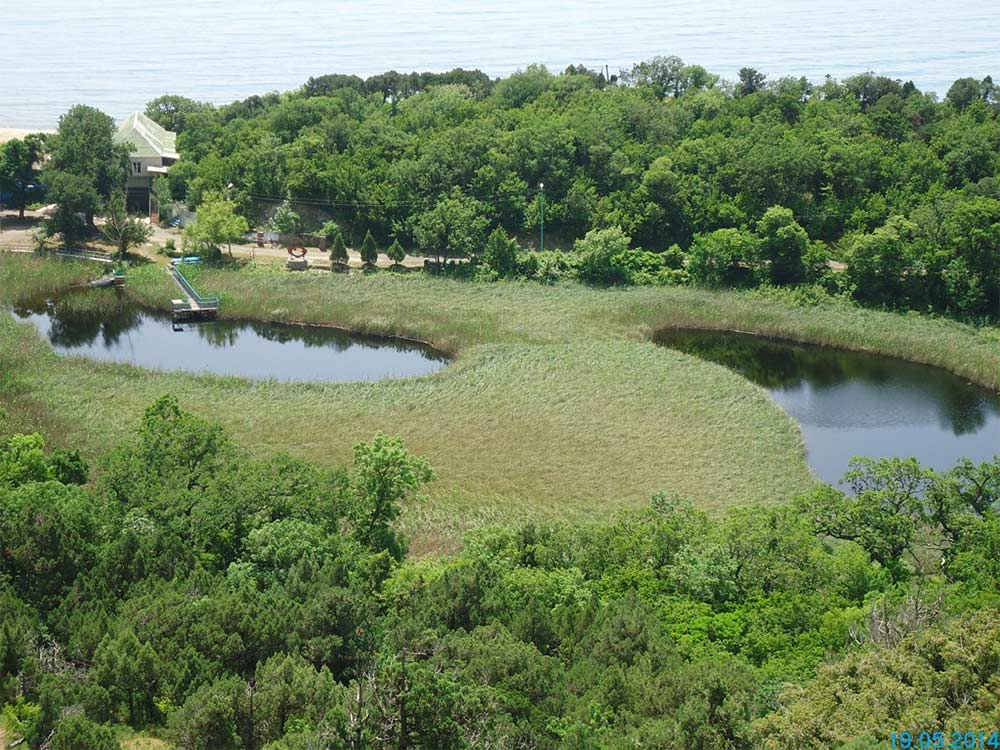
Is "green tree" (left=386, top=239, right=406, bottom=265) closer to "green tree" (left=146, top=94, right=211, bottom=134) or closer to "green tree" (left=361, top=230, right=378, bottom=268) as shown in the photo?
"green tree" (left=361, top=230, right=378, bottom=268)

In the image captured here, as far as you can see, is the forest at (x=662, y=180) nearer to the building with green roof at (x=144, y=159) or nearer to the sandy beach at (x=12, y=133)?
the building with green roof at (x=144, y=159)

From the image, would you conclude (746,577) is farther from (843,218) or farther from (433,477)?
(843,218)

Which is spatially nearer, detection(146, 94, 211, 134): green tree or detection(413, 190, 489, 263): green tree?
detection(413, 190, 489, 263): green tree

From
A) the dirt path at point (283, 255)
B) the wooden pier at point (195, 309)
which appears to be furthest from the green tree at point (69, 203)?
the wooden pier at point (195, 309)

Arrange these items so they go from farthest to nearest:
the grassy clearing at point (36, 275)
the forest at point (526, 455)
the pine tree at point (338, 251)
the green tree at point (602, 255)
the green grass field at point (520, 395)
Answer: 1. the pine tree at point (338, 251)
2. the green tree at point (602, 255)
3. the grassy clearing at point (36, 275)
4. the green grass field at point (520, 395)
5. the forest at point (526, 455)

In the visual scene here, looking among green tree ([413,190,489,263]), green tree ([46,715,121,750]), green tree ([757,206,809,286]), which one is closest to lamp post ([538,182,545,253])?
green tree ([413,190,489,263])

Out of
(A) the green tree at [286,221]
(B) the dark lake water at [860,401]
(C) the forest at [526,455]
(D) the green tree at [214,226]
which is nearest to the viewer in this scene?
(C) the forest at [526,455]

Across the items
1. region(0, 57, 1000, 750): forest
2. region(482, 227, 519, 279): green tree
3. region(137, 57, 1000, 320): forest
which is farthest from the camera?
region(482, 227, 519, 279): green tree

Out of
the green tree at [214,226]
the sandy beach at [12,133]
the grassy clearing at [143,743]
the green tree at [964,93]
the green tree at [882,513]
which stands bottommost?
the grassy clearing at [143,743]
